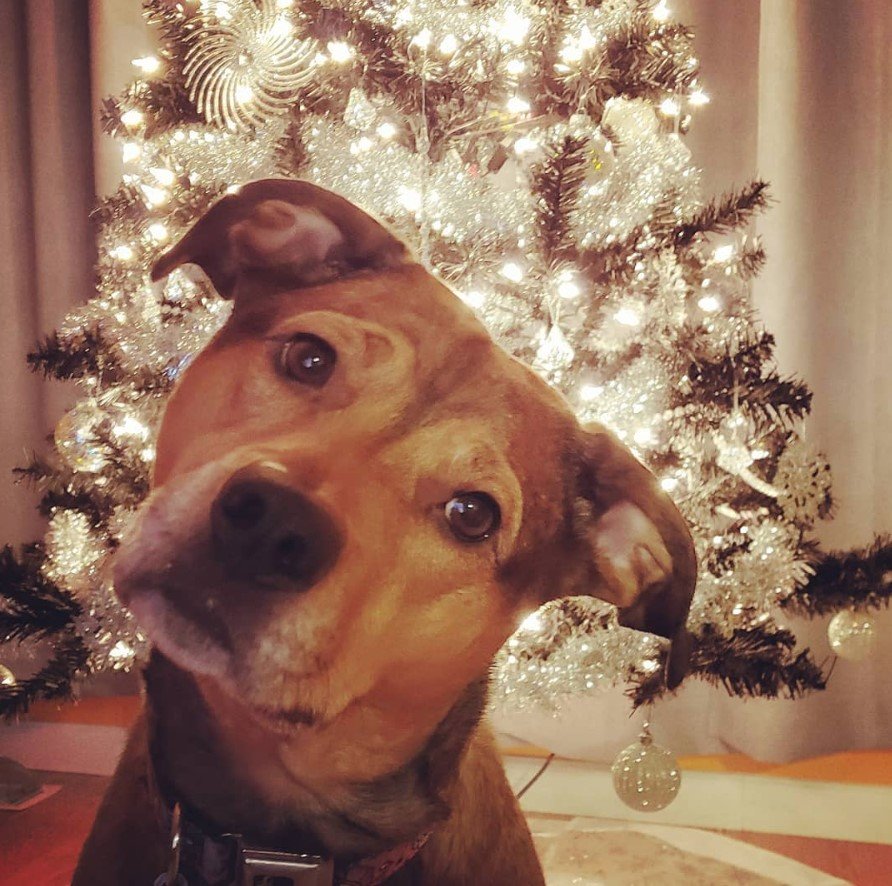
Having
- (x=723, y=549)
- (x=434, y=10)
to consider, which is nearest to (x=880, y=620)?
(x=723, y=549)

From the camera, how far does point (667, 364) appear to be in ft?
5.67

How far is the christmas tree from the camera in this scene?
5.48 ft

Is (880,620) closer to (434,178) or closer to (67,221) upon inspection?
(434,178)

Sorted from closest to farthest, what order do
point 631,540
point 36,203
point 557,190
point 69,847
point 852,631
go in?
point 631,540
point 557,190
point 852,631
point 69,847
point 36,203

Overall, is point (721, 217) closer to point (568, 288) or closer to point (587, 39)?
point (568, 288)

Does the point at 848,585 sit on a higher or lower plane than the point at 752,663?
higher

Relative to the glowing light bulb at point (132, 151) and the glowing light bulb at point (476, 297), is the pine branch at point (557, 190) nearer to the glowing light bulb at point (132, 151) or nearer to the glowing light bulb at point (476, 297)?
the glowing light bulb at point (476, 297)

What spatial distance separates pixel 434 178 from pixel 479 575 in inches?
38.9

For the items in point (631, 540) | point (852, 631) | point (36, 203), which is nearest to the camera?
point (631, 540)

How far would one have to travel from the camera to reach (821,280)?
254 centimetres

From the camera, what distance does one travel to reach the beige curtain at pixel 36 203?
2695mm

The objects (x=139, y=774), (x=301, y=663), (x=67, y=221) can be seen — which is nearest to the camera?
(x=301, y=663)

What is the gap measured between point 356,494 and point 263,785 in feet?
1.28

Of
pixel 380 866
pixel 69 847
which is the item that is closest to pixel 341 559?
pixel 380 866
